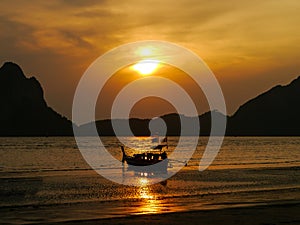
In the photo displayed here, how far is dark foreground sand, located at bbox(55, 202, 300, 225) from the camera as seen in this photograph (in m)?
21.1

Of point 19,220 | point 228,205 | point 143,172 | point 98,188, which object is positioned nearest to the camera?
point 19,220

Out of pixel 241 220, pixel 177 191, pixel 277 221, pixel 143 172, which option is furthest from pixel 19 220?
pixel 143 172

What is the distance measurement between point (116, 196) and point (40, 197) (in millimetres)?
5703

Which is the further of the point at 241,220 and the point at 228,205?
the point at 228,205

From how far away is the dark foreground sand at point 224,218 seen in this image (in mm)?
21109

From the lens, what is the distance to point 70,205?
96.9ft

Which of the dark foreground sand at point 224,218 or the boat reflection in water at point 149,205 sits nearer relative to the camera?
the dark foreground sand at point 224,218

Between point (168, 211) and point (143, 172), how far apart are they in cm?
3744

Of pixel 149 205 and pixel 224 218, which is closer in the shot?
pixel 224 218

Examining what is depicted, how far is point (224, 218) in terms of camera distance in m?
22.3

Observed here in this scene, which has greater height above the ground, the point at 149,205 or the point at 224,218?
the point at 224,218

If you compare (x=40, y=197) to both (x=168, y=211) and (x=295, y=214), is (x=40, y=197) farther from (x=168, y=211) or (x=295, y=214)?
(x=295, y=214)

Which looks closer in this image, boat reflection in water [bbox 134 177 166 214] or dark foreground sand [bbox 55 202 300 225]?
dark foreground sand [bbox 55 202 300 225]

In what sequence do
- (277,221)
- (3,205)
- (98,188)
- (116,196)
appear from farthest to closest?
(98,188) → (116,196) → (3,205) → (277,221)
